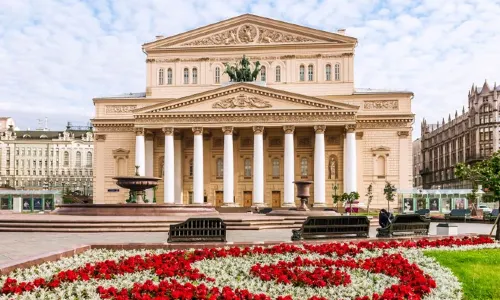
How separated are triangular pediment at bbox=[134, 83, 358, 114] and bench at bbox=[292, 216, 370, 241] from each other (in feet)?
116

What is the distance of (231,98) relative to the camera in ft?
182

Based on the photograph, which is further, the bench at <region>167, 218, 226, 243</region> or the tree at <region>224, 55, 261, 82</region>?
the tree at <region>224, 55, 261, 82</region>

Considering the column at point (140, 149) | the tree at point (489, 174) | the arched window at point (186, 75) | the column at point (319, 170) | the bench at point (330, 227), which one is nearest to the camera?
the bench at point (330, 227)

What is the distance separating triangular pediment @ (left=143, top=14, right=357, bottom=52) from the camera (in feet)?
200

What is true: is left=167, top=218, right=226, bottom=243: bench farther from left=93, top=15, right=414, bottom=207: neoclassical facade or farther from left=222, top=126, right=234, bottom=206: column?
left=222, top=126, right=234, bottom=206: column

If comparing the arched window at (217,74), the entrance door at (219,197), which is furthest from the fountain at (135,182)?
the arched window at (217,74)

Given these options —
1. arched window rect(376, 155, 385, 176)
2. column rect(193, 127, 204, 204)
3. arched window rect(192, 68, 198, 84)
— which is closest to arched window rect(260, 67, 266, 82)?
arched window rect(192, 68, 198, 84)

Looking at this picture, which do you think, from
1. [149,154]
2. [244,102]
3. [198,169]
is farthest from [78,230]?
[149,154]

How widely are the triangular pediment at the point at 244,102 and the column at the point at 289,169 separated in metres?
2.39

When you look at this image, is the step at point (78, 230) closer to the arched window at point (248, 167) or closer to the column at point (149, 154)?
the column at point (149, 154)

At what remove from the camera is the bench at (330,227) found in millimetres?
18125

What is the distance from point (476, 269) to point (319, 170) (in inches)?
1697

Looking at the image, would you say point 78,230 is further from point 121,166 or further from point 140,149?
point 121,166

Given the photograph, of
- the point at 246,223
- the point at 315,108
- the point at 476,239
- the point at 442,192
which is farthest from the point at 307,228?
the point at 442,192
